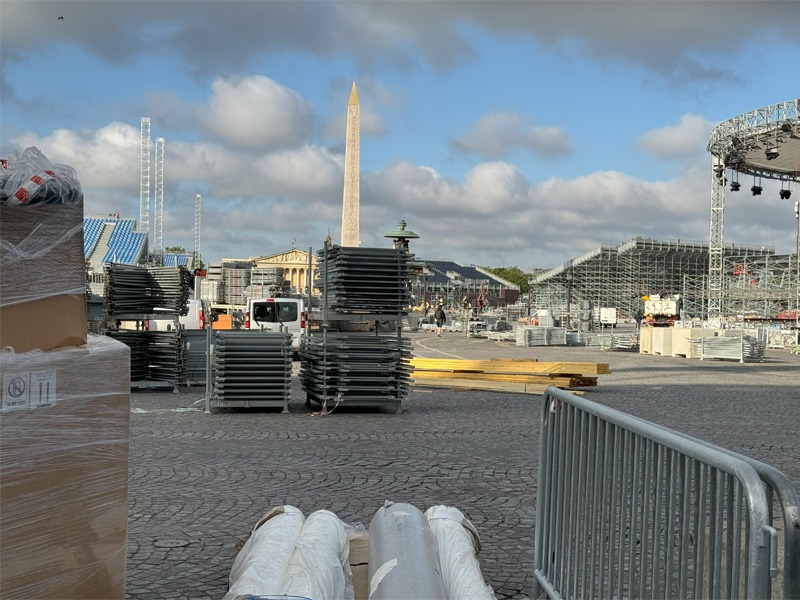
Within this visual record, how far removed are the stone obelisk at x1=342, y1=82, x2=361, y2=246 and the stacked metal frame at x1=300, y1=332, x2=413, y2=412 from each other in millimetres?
24859

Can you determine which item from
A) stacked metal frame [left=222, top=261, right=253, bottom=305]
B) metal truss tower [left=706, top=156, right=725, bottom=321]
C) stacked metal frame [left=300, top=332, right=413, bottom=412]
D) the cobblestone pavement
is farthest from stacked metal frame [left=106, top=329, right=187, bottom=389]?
metal truss tower [left=706, top=156, right=725, bottom=321]

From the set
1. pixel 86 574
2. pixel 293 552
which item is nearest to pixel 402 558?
pixel 293 552

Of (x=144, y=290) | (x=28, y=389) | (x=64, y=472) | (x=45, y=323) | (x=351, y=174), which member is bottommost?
(x=64, y=472)

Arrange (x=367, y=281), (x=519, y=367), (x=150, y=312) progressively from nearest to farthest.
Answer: (x=367, y=281)
(x=150, y=312)
(x=519, y=367)

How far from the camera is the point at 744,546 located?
280 centimetres

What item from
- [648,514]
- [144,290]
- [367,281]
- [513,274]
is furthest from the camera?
[513,274]

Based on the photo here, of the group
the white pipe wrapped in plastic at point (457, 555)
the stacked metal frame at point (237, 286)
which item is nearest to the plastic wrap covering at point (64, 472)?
the white pipe wrapped in plastic at point (457, 555)

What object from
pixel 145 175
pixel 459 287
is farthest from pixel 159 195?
pixel 459 287

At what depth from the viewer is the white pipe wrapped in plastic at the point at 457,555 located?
4309mm

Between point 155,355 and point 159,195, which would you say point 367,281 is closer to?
point 155,355

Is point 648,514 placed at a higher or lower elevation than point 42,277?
lower

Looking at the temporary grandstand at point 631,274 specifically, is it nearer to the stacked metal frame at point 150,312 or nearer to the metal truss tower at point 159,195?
the metal truss tower at point 159,195

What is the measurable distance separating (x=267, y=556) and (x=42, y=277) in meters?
1.77

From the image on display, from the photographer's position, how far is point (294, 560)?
4.46 metres
